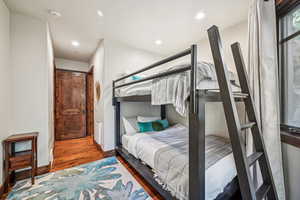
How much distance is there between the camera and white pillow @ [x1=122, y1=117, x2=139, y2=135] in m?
2.58

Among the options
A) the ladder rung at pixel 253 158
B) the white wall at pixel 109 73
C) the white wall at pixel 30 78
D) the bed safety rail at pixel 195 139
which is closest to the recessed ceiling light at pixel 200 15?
the bed safety rail at pixel 195 139

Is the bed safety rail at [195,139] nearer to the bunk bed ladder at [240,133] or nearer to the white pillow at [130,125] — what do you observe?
the bunk bed ladder at [240,133]

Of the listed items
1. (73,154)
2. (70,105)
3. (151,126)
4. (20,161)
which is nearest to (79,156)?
(73,154)

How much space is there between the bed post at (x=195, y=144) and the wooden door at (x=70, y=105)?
417cm

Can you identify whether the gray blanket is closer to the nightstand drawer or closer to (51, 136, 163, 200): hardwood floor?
(51, 136, 163, 200): hardwood floor

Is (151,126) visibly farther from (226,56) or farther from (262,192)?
(226,56)

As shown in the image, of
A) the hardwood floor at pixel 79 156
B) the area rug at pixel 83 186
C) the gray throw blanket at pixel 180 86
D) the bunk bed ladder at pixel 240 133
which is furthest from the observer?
the hardwood floor at pixel 79 156

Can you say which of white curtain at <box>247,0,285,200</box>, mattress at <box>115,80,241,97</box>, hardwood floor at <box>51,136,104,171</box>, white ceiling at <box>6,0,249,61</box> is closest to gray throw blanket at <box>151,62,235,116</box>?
mattress at <box>115,80,241,97</box>

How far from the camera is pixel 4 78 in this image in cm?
160

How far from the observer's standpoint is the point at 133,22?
2109 millimetres

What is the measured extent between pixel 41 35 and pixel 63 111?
255cm

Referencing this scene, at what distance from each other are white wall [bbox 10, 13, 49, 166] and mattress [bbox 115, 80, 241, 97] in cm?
132

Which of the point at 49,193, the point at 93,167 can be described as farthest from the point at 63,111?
the point at 49,193

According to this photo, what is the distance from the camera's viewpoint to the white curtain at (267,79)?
1175 millimetres
